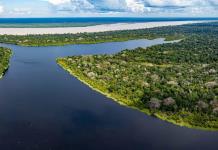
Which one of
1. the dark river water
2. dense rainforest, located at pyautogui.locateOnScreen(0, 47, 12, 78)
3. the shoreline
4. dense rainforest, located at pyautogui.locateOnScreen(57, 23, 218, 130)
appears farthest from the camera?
dense rainforest, located at pyautogui.locateOnScreen(0, 47, 12, 78)

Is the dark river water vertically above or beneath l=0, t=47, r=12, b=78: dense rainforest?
beneath

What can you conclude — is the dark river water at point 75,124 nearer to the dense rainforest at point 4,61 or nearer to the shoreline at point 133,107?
the shoreline at point 133,107

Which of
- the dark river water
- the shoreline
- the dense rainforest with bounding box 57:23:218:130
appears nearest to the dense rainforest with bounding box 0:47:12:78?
the dark river water

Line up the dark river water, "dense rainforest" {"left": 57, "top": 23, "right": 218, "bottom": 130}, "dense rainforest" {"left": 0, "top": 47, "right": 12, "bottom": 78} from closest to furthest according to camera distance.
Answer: the dark river water < "dense rainforest" {"left": 57, "top": 23, "right": 218, "bottom": 130} < "dense rainforest" {"left": 0, "top": 47, "right": 12, "bottom": 78}

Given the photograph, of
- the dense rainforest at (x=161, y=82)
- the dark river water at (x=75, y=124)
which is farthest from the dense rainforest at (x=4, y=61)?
the dense rainforest at (x=161, y=82)

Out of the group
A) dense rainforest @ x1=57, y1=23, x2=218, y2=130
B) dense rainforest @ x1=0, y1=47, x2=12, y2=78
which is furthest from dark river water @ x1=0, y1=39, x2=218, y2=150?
dense rainforest @ x1=0, y1=47, x2=12, y2=78

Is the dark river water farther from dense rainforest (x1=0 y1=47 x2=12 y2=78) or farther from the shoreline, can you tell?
dense rainforest (x1=0 y1=47 x2=12 y2=78)

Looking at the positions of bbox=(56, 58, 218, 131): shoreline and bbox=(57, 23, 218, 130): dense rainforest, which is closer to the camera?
bbox=(56, 58, 218, 131): shoreline
